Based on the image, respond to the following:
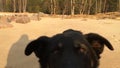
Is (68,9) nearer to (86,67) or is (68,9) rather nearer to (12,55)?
(12,55)

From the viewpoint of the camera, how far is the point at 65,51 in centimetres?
468

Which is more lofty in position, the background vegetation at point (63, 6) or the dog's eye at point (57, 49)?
the background vegetation at point (63, 6)

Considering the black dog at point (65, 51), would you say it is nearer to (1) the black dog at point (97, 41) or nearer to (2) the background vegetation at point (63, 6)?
(1) the black dog at point (97, 41)

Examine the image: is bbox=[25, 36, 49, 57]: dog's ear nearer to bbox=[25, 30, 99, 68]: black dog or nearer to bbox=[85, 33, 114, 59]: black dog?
bbox=[25, 30, 99, 68]: black dog

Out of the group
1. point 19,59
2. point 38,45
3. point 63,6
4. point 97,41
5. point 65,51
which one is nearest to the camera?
point 65,51

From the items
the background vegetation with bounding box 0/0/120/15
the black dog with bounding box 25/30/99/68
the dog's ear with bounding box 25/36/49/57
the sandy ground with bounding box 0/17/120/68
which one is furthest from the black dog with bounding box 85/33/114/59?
the background vegetation with bounding box 0/0/120/15

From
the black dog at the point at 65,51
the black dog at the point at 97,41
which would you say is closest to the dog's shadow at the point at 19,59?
the black dog at the point at 97,41

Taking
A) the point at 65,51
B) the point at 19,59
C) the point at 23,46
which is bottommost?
the point at 19,59

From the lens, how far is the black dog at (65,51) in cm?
457

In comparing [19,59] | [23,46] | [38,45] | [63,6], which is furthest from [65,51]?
[63,6]

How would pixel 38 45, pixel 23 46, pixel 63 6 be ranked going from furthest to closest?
pixel 63 6
pixel 23 46
pixel 38 45

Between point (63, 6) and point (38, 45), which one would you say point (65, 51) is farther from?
point (63, 6)

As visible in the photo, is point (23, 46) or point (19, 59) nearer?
point (19, 59)

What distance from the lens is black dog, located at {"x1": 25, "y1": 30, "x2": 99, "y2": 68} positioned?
457cm
